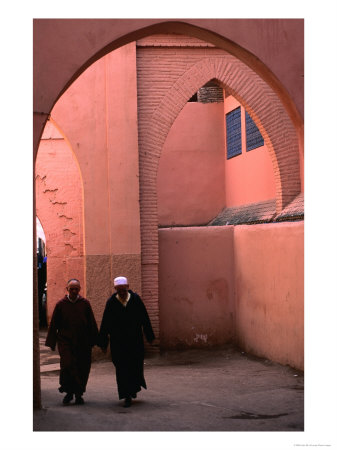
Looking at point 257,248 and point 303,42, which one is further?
point 257,248

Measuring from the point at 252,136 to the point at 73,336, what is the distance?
6945 millimetres

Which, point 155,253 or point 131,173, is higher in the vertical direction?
point 131,173

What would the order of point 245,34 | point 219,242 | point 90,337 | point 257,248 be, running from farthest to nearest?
point 219,242
point 257,248
point 90,337
point 245,34

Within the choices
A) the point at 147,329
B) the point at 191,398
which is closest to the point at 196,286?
the point at 191,398

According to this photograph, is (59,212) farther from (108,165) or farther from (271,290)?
(271,290)

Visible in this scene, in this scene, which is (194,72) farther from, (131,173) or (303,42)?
(303,42)

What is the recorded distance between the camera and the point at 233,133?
15.4 metres

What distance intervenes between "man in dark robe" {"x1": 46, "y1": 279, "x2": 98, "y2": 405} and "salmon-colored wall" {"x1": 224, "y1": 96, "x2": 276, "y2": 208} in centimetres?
529

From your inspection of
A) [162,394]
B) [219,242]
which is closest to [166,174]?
[219,242]

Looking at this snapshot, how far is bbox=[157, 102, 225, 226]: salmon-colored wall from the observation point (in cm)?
1619

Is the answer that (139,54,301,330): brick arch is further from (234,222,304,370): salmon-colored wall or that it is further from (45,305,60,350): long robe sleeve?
(45,305,60,350): long robe sleeve

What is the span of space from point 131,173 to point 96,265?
1575mm

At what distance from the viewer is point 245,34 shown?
21.8 ft

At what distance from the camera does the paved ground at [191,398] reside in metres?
6.64
